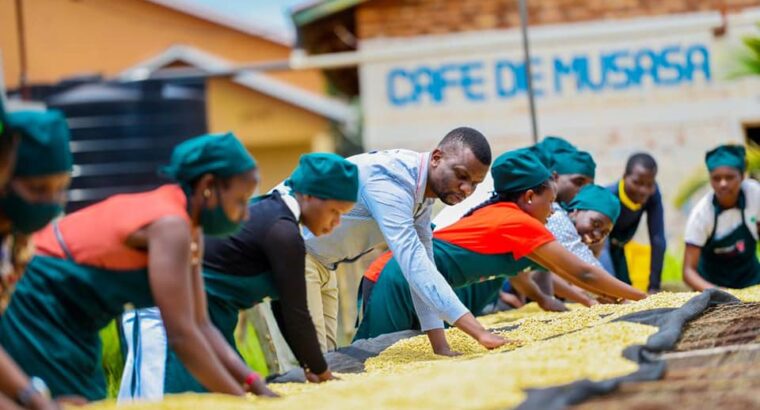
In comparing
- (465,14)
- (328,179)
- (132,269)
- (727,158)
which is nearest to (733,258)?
(727,158)

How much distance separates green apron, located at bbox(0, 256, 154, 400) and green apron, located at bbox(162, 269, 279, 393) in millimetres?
585

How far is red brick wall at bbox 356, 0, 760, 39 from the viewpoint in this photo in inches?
580

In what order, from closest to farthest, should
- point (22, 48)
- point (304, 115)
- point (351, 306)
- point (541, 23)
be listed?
point (351, 306)
point (22, 48)
point (541, 23)
point (304, 115)

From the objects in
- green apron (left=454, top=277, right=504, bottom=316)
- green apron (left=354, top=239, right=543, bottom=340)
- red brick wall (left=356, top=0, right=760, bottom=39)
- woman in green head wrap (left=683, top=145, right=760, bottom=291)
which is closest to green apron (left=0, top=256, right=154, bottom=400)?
green apron (left=354, top=239, right=543, bottom=340)

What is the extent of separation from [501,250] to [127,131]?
12.7 meters

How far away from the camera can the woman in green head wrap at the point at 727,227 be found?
26.3ft

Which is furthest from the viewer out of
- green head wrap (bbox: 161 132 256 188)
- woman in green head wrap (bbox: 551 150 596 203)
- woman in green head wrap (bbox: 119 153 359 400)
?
woman in green head wrap (bbox: 551 150 596 203)

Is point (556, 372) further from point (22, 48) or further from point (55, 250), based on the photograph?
point (22, 48)

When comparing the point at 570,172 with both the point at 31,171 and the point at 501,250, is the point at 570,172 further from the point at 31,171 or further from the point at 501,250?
the point at 31,171

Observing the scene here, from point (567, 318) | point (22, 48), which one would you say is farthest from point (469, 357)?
point (22, 48)

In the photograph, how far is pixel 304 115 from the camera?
67.9 feet

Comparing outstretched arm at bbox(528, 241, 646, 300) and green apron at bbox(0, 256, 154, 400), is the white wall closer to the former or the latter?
outstretched arm at bbox(528, 241, 646, 300)

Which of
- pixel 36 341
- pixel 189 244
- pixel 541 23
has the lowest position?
pixel 36 341

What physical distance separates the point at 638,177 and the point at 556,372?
4183 millimetres
